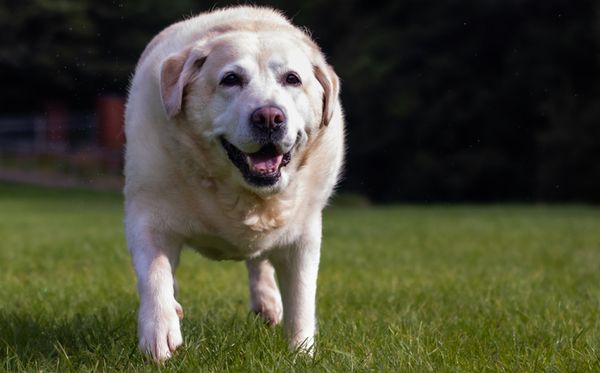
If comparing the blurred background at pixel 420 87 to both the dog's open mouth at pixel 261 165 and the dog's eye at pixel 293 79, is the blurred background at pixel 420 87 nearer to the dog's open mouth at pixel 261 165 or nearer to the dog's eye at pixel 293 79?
the dog's eye at pixel 293 79

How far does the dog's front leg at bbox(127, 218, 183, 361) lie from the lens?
346 centimetres

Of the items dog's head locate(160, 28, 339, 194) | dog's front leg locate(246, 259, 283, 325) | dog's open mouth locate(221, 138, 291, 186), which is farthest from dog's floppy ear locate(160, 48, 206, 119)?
dog's front leg locate(246, 259, 283, 325)

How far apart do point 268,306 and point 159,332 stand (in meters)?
1.16

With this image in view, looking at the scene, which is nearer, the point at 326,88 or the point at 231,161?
the point at 231,161

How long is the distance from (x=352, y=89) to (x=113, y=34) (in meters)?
10.5

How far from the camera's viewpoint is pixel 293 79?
3670mm

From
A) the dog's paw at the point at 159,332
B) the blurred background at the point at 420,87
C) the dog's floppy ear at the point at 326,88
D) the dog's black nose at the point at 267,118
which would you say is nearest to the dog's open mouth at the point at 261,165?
the dog's black nose at the point at 267,118

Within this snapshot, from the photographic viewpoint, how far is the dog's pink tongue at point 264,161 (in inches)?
140

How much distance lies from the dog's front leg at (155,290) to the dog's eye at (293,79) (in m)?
0.77

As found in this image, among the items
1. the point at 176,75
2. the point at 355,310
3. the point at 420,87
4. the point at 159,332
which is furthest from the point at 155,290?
the point at 420,87

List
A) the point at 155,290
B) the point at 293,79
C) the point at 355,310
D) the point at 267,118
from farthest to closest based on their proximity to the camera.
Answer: the point at 355,310
the point at 293,79
the point at 155,290
the point at 267,118

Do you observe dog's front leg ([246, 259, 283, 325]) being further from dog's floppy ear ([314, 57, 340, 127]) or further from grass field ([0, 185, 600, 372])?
dog's floppy ear ([314, 57, 340, 127])

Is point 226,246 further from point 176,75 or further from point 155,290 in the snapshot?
point 176,75

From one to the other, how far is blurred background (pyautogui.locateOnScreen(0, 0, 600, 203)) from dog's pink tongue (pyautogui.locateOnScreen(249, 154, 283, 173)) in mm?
26600
